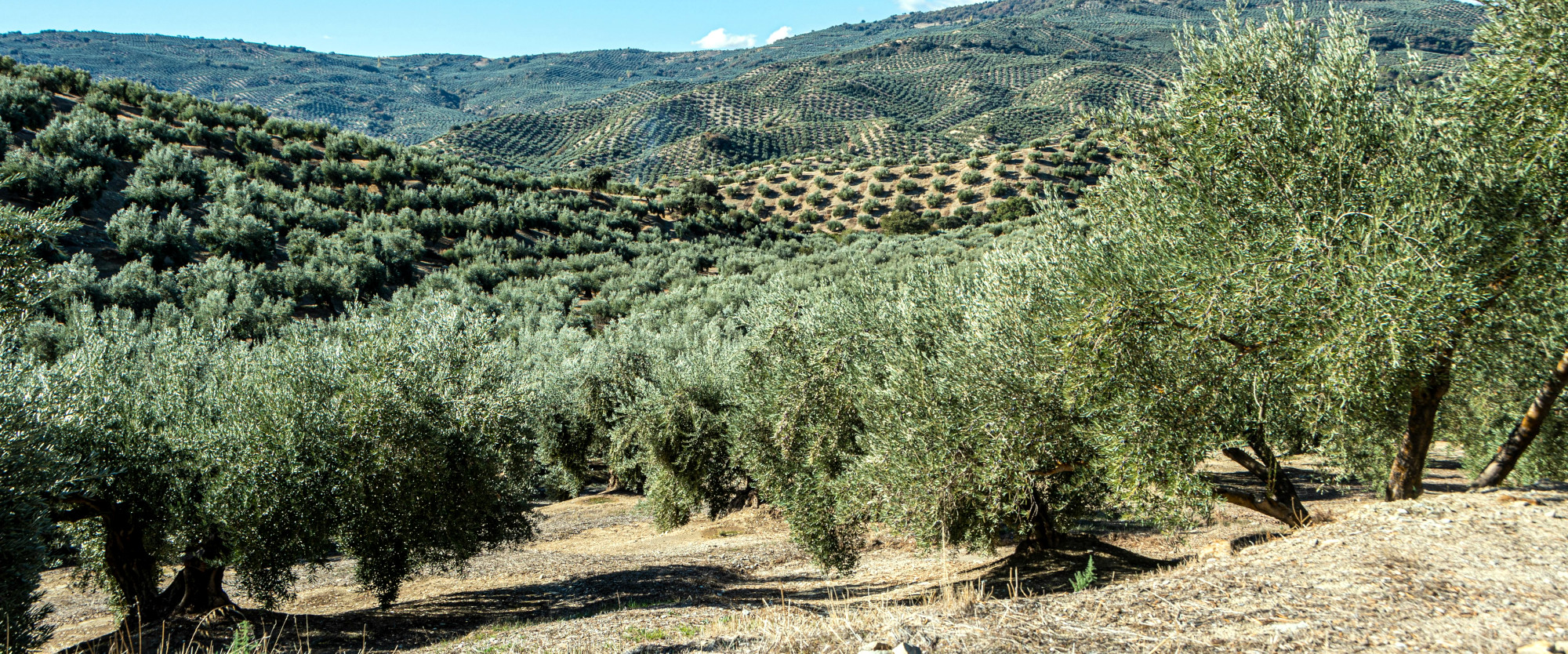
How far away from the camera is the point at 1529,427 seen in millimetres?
10094

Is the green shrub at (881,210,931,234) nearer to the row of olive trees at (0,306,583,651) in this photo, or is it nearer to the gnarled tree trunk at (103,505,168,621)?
the row of olive trees at (0,306,583,651)

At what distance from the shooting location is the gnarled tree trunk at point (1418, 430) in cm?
912

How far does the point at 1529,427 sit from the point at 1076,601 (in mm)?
7972

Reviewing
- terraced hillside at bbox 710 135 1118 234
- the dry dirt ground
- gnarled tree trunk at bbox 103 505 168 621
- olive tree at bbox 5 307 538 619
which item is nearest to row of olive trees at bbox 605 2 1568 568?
the dry dirt ground

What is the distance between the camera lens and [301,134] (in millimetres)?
57406

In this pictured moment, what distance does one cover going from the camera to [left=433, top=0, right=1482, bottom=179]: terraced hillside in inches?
4678

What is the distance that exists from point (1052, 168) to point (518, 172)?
57260 millimetres

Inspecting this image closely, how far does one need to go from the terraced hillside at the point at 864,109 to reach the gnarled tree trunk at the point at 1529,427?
97450 mm

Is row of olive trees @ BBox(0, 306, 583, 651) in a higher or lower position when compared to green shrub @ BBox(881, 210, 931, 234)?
lower

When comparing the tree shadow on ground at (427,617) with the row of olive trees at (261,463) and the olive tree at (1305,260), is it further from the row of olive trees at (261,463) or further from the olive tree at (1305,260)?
the olive tree at (1305,260)

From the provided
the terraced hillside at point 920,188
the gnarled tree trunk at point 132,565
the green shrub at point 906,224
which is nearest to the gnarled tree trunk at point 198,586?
the gnarled tree trunk at point 132,565

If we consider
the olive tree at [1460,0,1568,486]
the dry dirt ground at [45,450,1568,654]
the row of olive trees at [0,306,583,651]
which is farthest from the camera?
the row of olive trees at [0,306,583,651]

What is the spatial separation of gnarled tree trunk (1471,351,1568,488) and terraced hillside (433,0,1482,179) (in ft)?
320

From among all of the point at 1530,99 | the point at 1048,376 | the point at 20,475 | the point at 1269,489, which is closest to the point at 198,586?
the point at 20,475
